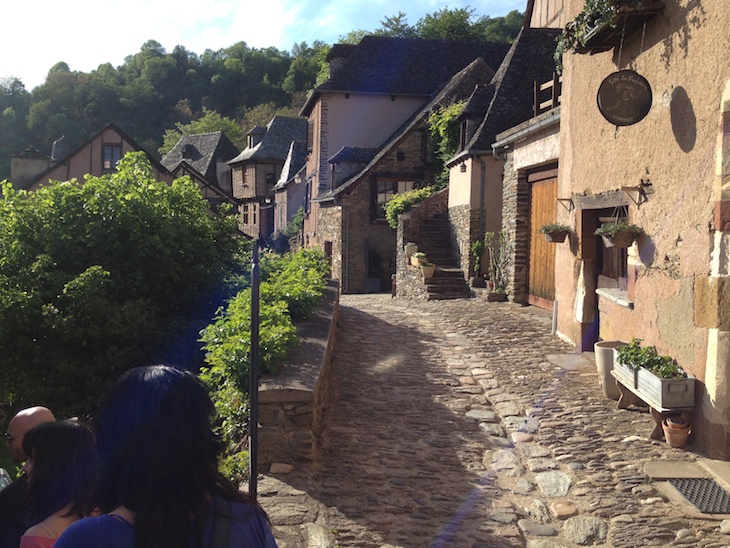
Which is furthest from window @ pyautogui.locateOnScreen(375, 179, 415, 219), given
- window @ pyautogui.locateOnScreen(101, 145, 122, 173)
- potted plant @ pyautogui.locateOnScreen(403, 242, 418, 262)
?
window @ pyautogui.locateOnScreen(101, 145, 122, 173)

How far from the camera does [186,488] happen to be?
1672 millimetres

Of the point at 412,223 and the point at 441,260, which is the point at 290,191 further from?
the point at 441,260

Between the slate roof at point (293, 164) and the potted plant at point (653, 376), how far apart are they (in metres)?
28.4

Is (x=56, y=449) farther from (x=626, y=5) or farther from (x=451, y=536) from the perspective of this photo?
(x=626, y=5)

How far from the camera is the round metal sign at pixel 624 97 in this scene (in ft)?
20.9

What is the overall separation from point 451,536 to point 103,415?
9.69 feet

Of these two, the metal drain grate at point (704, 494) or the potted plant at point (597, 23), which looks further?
the potted plant at point (597, 23)

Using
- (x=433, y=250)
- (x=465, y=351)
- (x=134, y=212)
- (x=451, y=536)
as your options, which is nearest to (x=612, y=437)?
(x=451, y=536)

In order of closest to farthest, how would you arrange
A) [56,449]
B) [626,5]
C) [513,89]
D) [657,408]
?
1. [56,449]
2. [657,408]
3. [626,5]
4. [513,89]

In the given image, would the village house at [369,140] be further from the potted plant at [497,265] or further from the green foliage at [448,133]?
the potted plant at [497,265]

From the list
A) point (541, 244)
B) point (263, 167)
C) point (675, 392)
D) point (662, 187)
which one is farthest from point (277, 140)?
point (675, 392)

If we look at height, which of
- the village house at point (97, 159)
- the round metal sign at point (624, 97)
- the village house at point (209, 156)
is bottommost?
the round metal sign at point (624, 97)

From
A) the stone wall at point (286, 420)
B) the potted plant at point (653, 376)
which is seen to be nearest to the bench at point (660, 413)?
the potted plant at point (653, 376)

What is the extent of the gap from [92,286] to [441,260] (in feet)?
35.7
